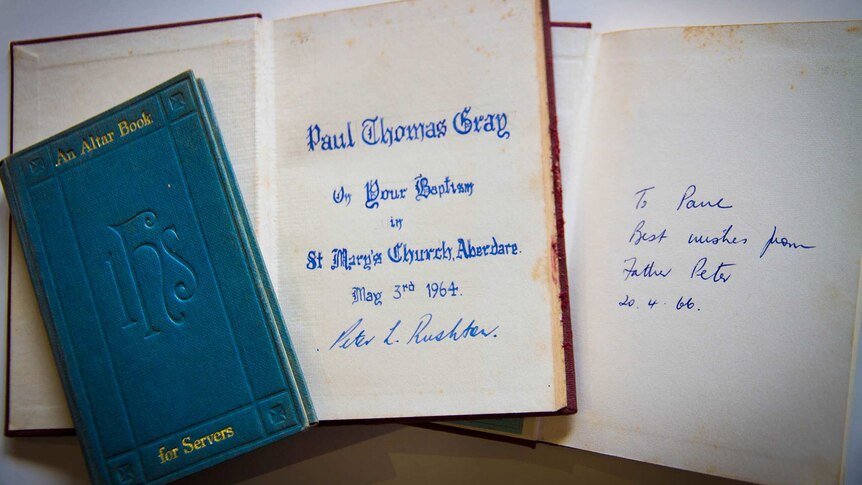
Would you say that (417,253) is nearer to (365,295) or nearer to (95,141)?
(365,295)

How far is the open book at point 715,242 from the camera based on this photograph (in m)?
0.53

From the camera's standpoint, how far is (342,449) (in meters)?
0.62

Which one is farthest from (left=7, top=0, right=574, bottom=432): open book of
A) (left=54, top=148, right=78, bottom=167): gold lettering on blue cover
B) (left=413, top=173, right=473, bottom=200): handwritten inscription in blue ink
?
(left=54, top=148, right=78, bottom=167): gold lettering on blue cover

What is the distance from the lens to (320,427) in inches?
24.7

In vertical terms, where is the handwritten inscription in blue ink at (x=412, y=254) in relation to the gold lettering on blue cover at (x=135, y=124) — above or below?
below

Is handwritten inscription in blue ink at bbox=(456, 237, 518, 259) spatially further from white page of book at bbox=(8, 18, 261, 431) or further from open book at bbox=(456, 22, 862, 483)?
white page of book at bbox=(8, 18, 261, 431)

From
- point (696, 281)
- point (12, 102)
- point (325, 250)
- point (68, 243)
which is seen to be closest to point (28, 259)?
point (68, 243)
